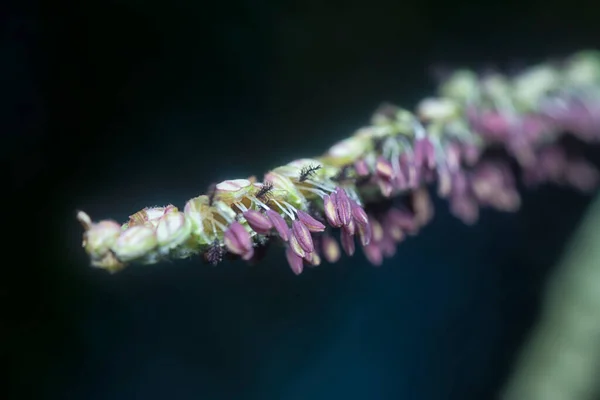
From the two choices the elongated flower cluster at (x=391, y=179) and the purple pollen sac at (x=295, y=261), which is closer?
the elongated flower cluster at (x=391, y=179)

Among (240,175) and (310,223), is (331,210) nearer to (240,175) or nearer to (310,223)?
(310,223)

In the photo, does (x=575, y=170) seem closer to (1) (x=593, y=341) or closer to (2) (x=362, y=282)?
(1) (x=593, y=341)

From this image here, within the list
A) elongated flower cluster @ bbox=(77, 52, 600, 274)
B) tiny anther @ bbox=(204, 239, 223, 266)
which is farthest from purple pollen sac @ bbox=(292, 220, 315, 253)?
tiny anther @ bbox=(204, 239, 223, 266)

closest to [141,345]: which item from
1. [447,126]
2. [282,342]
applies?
[282,342]

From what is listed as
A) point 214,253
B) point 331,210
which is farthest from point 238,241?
point 331,210

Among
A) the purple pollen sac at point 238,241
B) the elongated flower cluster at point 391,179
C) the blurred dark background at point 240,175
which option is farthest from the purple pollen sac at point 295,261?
the blurred dark background at point 240,175

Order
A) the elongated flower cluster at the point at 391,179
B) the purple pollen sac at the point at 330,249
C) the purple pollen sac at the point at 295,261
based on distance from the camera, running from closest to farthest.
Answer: the elongated flower cluster at the point at 391,179
the purple pollen sac at the point at 295,261
the purple pollen sac at the point at 330,249

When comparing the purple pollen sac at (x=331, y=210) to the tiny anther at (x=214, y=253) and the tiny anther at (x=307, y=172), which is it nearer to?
the tiny anther at (x=307, y=172)
